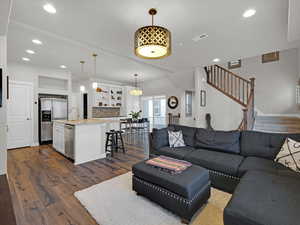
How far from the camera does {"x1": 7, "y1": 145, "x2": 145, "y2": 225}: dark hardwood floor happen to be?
176cm

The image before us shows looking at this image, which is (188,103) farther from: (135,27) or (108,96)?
(135,27)

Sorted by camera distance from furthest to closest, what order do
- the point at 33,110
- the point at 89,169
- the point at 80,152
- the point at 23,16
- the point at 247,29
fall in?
the point at 33,110, the point at 80,152, the point at 89,169, the point at 247,29, the point at 23,16

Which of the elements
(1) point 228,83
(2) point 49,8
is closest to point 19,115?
(2) point 49,8

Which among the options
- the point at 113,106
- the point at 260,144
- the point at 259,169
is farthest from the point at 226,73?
the point at 113,106

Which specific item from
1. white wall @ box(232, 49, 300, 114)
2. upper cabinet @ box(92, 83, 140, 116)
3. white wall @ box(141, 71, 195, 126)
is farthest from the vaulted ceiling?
upper cabinet @ box(92, 83, 140, 116)

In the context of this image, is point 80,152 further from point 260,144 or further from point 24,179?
point 260,144

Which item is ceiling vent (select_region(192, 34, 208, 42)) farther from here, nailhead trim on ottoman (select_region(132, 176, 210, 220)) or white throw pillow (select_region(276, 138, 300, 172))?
nailhead trim on ottoman (select_region(132, 176, 210, 220))

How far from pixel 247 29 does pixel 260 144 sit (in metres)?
2.19

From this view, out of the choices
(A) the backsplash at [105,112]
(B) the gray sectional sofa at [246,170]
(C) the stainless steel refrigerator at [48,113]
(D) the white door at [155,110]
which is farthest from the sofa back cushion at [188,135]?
(A) the backsplash at [105,112]

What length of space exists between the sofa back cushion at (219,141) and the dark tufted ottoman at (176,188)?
106cm

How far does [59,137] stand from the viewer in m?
4.18

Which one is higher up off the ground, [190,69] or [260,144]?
[190,69]

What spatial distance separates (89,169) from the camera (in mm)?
3105

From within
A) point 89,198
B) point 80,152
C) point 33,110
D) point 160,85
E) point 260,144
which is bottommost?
point 89,198
